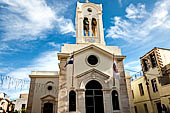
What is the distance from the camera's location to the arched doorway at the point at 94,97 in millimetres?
13155

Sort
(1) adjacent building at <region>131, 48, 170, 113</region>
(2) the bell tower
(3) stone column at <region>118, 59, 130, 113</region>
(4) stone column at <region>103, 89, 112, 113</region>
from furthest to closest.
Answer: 1. (2) the bell tower
2. (1) adjacent building at <region>131, 48, 170, 113</region>
3. (3) stone column at <region>118, 59, 130, 113</region>
4. (4) stone column at <region>103, 89, 112, 113</region>

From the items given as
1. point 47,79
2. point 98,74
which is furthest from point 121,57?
point 47,79

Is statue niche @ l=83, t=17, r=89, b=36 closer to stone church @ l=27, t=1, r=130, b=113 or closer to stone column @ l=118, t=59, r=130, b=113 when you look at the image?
stone church @ l=27, t=1, r=130, b=113

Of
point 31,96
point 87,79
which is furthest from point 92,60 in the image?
point 31,96

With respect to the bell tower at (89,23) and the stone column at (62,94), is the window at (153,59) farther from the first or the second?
the stone column at (62,94)

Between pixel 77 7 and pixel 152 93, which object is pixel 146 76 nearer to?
pixel 152 93

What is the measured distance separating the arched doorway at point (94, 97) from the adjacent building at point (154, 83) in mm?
7351

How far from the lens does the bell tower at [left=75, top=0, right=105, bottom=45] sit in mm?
17020

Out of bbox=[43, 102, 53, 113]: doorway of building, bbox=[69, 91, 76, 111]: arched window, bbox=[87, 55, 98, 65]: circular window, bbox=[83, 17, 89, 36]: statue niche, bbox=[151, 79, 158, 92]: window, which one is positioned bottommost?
bbox=[43, 102, 53, 113]: doorway of building

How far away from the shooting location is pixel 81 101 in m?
13.1

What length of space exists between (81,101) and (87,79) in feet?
7.37

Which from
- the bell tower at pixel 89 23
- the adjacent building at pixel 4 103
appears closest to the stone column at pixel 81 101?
the bell tower at pixel 89 23

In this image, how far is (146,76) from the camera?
19391 mm

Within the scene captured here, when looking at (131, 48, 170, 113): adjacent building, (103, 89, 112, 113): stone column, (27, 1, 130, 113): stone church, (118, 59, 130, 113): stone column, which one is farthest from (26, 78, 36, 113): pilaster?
(131, 48, 170, 113): adjacent building
